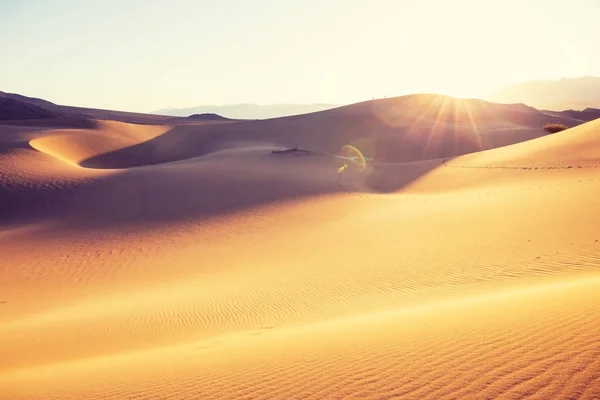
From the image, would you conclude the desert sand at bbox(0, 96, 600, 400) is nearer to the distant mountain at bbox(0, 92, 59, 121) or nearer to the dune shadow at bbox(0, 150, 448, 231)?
the dune shadow at bbox(0, 150, 448, 231)

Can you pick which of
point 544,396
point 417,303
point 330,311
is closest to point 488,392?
point 544,396

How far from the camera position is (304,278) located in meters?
10.0

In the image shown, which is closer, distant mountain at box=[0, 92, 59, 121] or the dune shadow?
the dune shadow

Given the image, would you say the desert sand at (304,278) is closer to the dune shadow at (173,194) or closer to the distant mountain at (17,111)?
the dune shadow at (173,194)

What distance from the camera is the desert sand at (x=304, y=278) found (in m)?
4.15

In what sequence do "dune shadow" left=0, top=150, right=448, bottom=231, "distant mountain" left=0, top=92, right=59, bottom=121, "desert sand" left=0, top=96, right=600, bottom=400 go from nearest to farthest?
"desert sand" left=0, top=96, right=600, bottom=400 → "dune shadow" left=0, top=150, right=448, bottom=231 → "distant mountain" left=0, top=92, right=59, bottom=121

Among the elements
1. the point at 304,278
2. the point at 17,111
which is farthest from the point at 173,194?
the point at 17,111

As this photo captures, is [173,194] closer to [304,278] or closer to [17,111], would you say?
[304,278]

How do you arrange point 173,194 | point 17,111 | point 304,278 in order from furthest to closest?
1. point 17,111
2. point 173,194
3. point 304,278

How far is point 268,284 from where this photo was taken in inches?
392

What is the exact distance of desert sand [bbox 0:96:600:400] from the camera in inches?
163

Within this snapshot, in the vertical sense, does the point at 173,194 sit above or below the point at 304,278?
above

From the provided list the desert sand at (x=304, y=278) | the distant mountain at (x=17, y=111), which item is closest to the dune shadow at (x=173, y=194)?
the desert sand at (x=304, y=278)

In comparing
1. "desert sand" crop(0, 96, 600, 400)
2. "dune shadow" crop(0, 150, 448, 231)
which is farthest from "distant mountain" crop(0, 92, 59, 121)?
"dune shadow" crop(0, 150, 448, 231)
